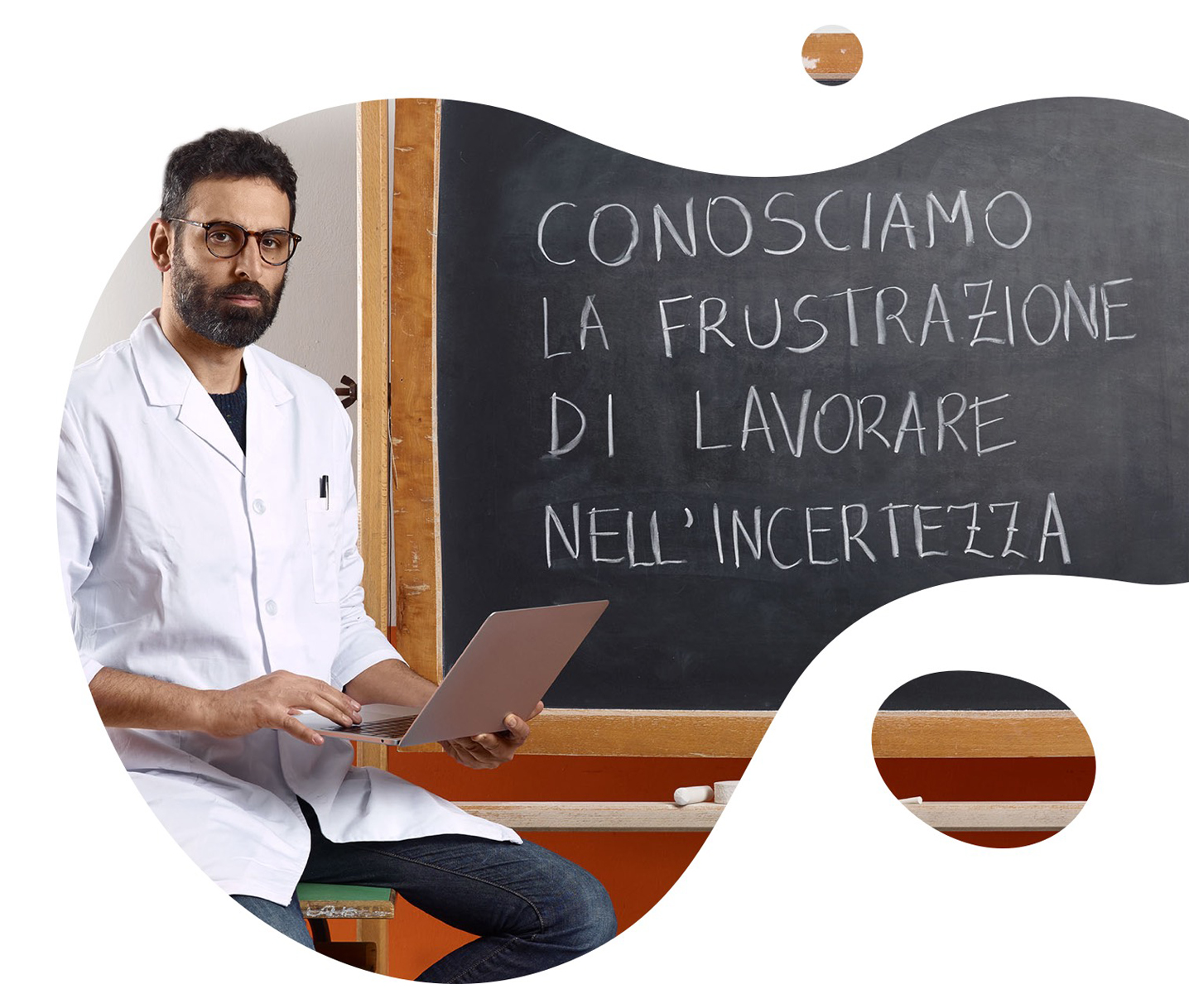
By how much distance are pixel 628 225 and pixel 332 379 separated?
1.81 ft

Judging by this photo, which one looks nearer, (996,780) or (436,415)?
(436,415)

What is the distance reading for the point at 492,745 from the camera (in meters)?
1.60

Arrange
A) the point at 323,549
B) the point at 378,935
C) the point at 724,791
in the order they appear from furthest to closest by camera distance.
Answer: the point at 378,935
the point at 724,791
the point at 323,549

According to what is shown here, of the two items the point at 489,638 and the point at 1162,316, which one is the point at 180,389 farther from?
the point at 1162,316

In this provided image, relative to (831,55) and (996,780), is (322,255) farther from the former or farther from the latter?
(996,780)

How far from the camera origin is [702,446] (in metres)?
1.89

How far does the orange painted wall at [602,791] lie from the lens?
2047 millimetres

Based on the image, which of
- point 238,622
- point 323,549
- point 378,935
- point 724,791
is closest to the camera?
point 238,622

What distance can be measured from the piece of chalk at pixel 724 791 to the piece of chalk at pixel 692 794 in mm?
33

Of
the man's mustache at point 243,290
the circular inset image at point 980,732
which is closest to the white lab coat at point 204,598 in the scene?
the man's mustache at point 243,290

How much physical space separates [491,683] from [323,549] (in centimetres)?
37

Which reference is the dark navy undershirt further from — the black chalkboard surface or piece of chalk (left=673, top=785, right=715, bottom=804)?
piece of chalk (left=673, top=785, right=715, bottom=804)

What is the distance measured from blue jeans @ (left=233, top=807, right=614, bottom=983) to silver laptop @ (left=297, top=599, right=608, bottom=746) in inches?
7.5

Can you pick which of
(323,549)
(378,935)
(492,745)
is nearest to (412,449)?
(323,549)
